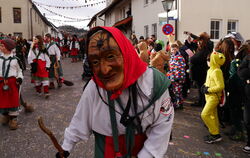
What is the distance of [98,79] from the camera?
1.57 metres

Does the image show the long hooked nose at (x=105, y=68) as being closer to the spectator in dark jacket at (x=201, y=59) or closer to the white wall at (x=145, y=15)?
the spectator in dark jacket at (x=201, y=59)

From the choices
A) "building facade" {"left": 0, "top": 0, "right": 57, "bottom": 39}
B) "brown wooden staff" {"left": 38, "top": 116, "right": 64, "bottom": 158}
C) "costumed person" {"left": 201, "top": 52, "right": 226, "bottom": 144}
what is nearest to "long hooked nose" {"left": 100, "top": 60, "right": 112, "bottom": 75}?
"brown wooden staff" {"left": 38, "top": 116, "right": 64, "bottom": 158}

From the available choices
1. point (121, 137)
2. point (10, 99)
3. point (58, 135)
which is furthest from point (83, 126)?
point (10, 99)

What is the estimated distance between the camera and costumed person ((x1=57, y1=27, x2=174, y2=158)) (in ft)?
4.91

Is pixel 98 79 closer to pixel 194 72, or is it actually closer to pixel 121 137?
pixel 121 137

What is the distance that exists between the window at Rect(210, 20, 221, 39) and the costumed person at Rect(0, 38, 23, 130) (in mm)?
11358

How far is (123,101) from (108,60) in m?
0.30

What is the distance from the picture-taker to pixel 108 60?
1.49m

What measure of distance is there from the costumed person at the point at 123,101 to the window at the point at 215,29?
12.9 meters

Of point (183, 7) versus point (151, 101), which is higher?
point (183, 7)

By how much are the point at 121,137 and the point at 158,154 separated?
271 mm

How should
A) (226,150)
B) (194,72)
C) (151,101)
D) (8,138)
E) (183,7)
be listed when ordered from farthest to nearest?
1. (183,7)
2. (194,72)
3. (8,138)
4. (226,150)
5. (151,101)

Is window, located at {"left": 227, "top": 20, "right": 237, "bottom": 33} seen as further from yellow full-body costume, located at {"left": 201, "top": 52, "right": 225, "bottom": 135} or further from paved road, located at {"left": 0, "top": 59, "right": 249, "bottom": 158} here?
yellow full-body costume, located at {"left": 201, "top": 52, "right": 225, "bottom": 135}

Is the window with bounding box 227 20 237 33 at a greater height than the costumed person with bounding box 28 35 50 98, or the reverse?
the window with bounding box 227 20 237 33
